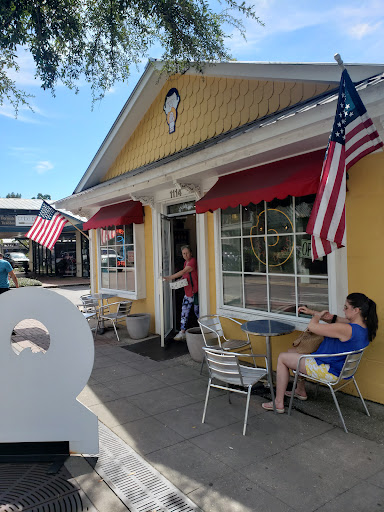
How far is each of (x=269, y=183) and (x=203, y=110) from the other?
2816 mm

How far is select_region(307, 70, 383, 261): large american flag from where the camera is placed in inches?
114

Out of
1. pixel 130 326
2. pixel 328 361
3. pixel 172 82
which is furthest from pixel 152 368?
pixel 172 82

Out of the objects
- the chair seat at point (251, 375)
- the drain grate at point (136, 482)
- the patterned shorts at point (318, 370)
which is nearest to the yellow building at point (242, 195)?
the patterned shorts at point (318, 370)

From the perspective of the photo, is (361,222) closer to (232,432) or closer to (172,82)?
(232,432)

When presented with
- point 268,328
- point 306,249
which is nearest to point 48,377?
point 268,328

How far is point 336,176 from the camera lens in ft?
→ 9.52

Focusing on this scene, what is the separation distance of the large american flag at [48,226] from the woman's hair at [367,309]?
6611 millimetres

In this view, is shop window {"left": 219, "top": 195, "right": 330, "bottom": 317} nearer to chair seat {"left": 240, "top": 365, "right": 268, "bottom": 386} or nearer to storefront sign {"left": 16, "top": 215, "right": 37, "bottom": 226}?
chair seat {"left": 240, "top": 365, "right": 268, "bottom": 386}

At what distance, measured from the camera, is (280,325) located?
4285 millimetres

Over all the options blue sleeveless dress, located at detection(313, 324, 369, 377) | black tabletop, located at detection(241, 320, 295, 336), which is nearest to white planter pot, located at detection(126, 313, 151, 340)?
black tabletop, located at detection(241, 320, 295, 336)

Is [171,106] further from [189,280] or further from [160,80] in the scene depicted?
[189,280]

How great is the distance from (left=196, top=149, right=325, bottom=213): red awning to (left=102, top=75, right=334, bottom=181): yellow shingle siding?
1.02 meters

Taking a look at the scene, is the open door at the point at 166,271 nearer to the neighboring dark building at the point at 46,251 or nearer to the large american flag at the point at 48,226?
the large american flag at the point at 48,226

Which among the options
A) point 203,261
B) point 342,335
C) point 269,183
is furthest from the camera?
point 203,261
